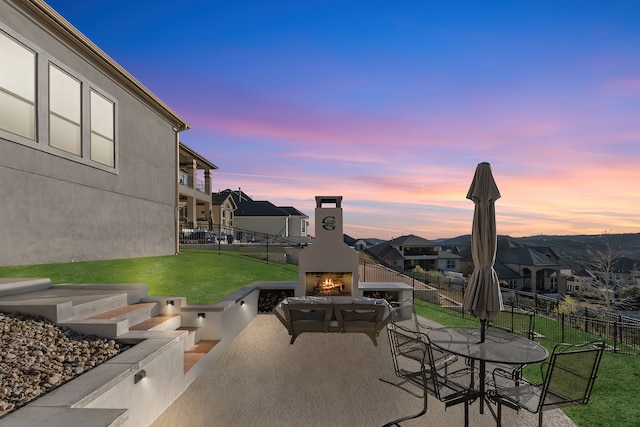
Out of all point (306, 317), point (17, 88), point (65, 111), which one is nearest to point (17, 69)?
point (17, 88)

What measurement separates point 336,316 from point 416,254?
47.6 m

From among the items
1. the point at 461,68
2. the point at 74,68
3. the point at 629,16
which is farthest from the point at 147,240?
the point at 629,16

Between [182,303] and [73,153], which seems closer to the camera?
[182,303]

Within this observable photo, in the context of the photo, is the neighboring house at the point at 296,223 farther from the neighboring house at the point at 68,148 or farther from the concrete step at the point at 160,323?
the concrete step at the point at 160,323

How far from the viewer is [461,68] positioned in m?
12.4

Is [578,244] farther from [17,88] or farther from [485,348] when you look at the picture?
[17,88]

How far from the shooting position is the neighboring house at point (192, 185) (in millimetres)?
22391

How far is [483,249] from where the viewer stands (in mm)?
4840

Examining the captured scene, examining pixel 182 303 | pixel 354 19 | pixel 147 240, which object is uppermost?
pixel 354 19

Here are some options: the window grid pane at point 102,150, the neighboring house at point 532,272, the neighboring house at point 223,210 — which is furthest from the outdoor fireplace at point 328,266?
the neighboring house at point 532,272

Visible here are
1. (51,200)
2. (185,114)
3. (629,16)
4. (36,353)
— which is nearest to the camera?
(36,353)

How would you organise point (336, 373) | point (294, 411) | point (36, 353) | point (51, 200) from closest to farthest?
point (36, 353)
point (294, 411)
point (336, 373)
point (51, 200)

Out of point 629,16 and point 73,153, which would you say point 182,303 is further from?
point 629,16

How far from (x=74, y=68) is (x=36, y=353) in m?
9.09
